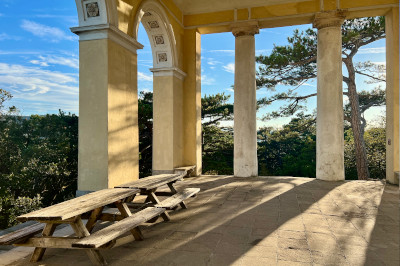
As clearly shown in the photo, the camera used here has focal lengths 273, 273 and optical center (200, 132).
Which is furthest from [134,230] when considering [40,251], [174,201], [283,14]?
[283,14]

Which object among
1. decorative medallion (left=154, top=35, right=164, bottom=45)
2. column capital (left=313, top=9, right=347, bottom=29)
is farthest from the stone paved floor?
column capital (left=313, top=9, right=347, bottom=29)

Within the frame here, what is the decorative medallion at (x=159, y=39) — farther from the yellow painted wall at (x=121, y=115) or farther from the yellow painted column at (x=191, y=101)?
the yellow painted wall at (x=121, y=115)

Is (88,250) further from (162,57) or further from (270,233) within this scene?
(162,57)

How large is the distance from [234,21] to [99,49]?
5447 millimetres

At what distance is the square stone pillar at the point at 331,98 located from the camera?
832 centimetres

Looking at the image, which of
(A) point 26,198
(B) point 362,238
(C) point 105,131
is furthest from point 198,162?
(A) point 26,198

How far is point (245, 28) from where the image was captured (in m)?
9.06

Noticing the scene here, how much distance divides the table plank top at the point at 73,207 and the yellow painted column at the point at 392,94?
766cm

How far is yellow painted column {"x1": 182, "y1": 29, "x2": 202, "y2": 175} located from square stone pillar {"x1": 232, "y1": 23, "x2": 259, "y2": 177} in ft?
4.48

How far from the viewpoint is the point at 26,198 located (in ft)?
57.9

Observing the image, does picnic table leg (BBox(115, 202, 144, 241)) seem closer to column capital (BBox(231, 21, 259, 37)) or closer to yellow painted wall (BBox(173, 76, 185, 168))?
yellow painted wall (BBox(173, 76, 185, 168))

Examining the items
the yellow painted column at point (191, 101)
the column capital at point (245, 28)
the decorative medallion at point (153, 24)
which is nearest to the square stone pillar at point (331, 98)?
the column capital at point (245, 28)

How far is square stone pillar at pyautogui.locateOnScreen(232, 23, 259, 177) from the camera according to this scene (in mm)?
9055

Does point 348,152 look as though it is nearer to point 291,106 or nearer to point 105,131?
point 291,106
